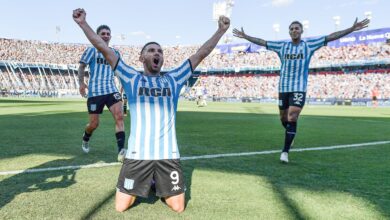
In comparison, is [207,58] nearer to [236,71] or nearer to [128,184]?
[236,71]

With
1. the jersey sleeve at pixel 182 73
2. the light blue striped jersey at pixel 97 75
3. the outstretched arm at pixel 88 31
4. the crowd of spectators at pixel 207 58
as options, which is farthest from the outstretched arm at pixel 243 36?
the crowd of spectators at pixel 207 58

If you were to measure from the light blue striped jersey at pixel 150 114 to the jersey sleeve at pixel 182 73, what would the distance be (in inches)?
4.9

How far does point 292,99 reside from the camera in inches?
266

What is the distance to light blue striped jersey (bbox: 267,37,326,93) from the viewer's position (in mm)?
6828

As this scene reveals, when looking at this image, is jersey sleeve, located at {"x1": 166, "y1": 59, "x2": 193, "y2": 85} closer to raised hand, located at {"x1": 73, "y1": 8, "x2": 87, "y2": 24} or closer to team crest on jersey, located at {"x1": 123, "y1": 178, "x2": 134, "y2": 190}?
raised hand, located at {"x1": 73, "y1": 8, "x2": 87, "y2": 24}

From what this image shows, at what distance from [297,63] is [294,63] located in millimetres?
53

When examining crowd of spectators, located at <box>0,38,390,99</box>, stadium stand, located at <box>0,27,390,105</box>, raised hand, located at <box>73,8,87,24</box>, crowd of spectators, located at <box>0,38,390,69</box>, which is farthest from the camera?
crowd of spectators, located at <box>0,38,390,69</box>

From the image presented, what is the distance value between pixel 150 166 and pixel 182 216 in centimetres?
68

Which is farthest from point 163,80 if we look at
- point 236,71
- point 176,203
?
point 236,71

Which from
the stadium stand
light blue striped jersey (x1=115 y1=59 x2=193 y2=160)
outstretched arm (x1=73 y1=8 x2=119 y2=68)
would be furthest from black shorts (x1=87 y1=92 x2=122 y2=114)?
the stadium stand

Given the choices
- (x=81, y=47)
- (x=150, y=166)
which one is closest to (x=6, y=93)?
(x=81, y=47)

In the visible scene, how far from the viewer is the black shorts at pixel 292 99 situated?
6.68 metres

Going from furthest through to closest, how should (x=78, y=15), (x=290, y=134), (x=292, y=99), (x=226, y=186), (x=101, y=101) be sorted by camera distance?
1. (x=101, y=101)
2. (x=292, y=99)
3. (x=290, y=134)
4. (x=226, y=186)
5. (x=78, y=15)

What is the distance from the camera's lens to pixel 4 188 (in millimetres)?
4188
